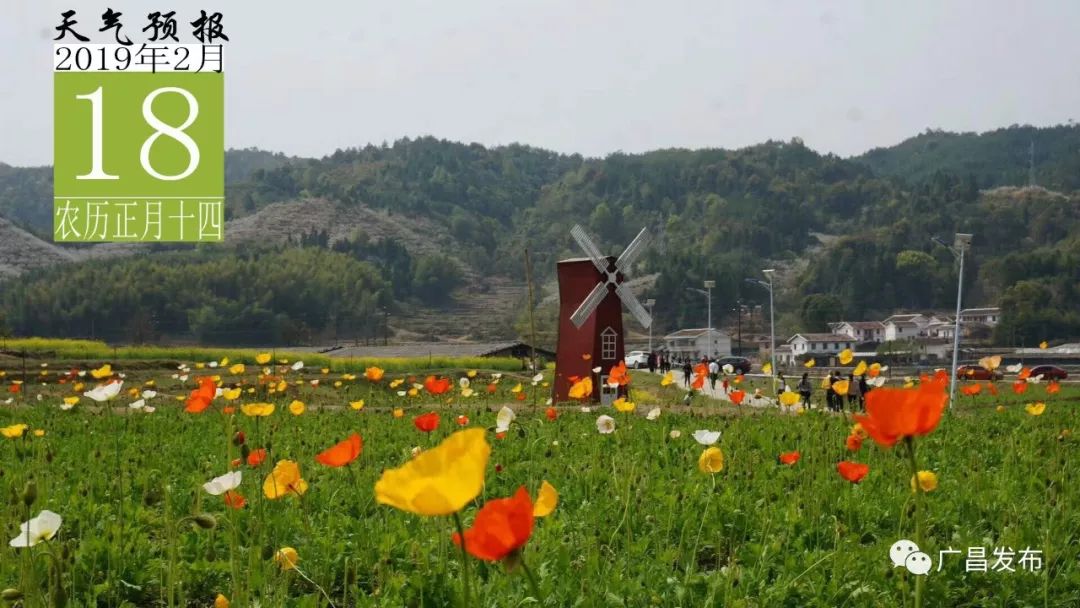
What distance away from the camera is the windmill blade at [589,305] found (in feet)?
90.4

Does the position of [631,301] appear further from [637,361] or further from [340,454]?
[637,361]

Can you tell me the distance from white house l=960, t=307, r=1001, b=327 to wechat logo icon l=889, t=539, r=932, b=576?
139 metres

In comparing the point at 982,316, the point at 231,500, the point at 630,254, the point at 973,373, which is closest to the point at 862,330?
the point at 982,316

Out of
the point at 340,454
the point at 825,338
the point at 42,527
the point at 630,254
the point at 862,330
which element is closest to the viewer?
the point at 42,527

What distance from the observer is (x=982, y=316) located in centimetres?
13362

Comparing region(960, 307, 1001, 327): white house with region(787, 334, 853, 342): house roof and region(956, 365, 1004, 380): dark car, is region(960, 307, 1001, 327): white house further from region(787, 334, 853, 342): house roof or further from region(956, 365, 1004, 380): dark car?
region(956, 365, 1004, 380): dark car

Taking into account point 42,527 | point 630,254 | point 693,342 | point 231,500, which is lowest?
point 693,342

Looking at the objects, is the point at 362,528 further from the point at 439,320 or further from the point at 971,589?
the point at 439,320

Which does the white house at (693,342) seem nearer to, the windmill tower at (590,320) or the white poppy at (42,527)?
the windmill tower at (590,320)

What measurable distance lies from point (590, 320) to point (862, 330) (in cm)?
10668

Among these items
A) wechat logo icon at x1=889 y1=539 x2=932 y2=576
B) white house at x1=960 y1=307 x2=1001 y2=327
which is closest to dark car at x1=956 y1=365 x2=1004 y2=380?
wechat logo icon at x1=889 y1=539 x2=932 y2=576

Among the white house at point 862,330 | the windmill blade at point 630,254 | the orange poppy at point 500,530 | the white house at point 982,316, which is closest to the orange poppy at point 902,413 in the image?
the orange poppy at point 500,530

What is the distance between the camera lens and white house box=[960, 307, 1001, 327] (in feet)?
430

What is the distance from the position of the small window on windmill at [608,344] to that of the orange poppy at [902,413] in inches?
983
